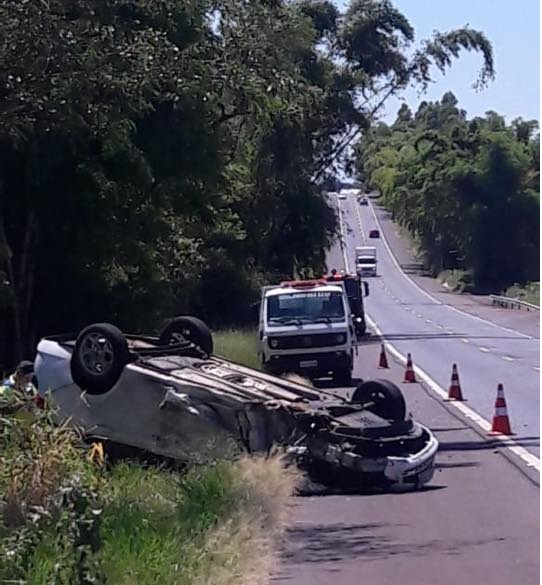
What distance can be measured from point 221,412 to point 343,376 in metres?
15.1

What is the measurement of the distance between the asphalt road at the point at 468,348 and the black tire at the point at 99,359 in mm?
5305

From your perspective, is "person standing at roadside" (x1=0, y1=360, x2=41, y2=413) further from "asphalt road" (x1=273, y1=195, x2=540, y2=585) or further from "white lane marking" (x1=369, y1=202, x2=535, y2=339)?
"white lane marking" (x1=369, y1=202, x2=535, y2=339)

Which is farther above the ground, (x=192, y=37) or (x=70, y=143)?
(x=192, y=37)

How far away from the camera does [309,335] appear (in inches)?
1141

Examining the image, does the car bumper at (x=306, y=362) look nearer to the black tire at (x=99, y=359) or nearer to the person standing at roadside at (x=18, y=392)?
the person standing at roadside at (x=18, y=392)

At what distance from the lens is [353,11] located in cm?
5797

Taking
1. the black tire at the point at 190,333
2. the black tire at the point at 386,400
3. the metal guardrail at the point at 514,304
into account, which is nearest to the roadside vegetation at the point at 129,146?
the black tire at the point at 190,333

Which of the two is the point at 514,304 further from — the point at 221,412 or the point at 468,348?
the point at 221,412

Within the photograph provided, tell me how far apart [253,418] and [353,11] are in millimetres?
45530

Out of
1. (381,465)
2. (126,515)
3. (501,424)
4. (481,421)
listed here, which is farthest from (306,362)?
(126,515)

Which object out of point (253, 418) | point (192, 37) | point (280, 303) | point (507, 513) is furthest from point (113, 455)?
point (280, 303)

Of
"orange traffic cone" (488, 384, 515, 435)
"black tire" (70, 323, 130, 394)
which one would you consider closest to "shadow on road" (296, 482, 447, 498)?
"black tire" (70, 323, 130, 394)

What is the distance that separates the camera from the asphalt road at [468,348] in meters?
24.5

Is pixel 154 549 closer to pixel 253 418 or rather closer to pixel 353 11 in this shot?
pixel 253 418
